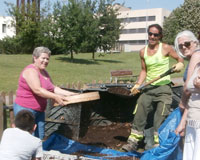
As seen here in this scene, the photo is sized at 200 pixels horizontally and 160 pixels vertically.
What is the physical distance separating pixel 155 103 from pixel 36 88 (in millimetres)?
2088

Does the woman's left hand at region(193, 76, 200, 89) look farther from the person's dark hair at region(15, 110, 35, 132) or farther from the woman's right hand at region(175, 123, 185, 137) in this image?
the person's dark hair at region(15, 110, 35, 132)

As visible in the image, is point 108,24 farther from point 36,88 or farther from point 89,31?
point 36,88

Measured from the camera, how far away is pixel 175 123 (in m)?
3.66

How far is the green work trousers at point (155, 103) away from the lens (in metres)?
4.51

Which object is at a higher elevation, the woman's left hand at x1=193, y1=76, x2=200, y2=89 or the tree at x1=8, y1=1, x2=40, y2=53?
the tree at x1=8, y1=1, x2=40, y2=53

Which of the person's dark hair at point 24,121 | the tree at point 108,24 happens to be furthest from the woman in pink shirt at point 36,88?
the tree at point 108,24

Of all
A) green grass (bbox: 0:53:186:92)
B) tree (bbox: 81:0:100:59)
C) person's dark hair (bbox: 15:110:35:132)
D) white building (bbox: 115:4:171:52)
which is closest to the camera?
person's dark hair (bbox: 15:110:35:132)

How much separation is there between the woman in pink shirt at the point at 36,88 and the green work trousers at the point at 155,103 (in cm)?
154

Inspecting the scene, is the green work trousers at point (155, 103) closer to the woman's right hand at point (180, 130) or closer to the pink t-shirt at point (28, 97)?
the woman's right hand at point (180, 130)

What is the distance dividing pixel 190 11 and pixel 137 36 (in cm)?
4362

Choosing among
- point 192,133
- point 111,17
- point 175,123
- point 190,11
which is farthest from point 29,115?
point 190,11

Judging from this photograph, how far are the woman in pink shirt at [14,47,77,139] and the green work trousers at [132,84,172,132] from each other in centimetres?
154

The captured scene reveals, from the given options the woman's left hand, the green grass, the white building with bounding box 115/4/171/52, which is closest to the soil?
the woman's left hand

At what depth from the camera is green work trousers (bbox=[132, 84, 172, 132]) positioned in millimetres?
4512
